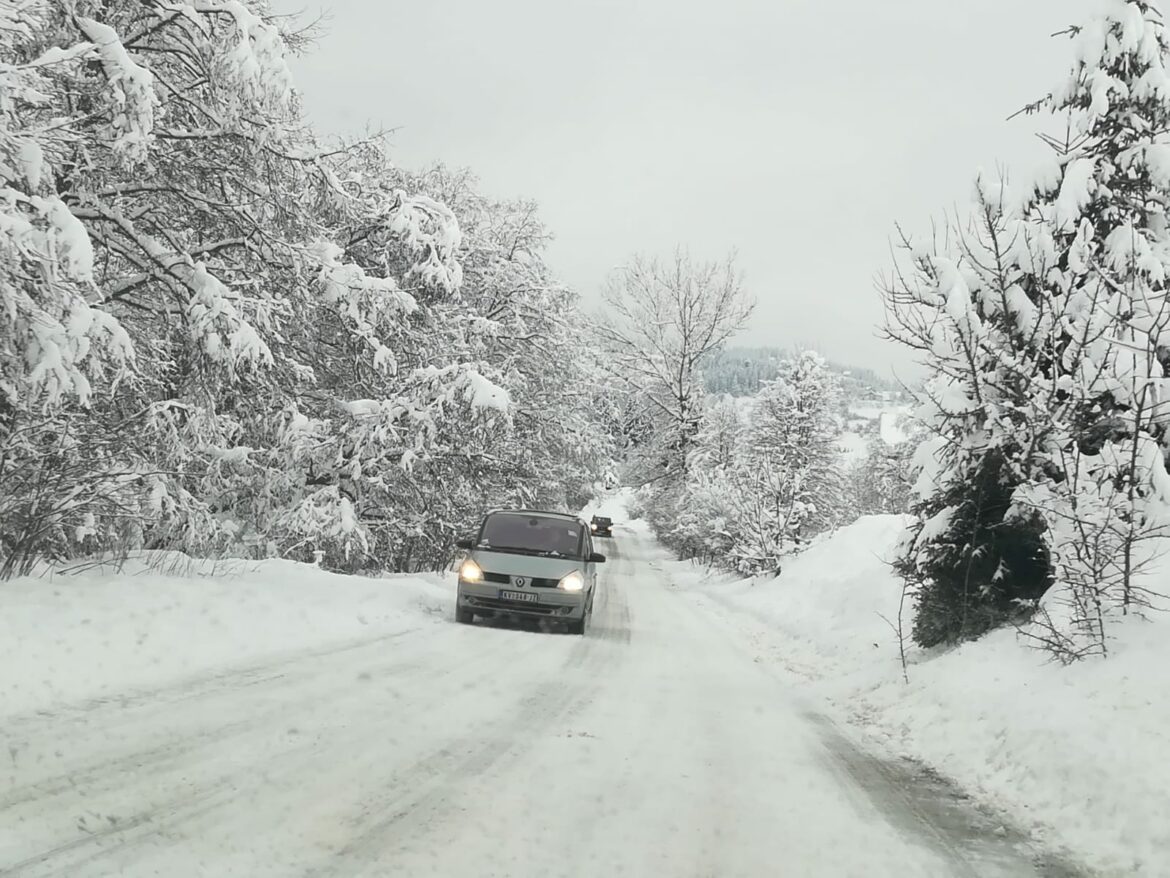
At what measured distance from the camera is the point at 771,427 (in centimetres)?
4103

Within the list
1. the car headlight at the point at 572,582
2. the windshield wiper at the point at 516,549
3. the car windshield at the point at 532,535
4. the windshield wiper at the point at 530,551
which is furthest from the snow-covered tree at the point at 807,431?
the car headlight at the point at 572,582

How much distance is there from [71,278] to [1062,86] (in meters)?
10.3

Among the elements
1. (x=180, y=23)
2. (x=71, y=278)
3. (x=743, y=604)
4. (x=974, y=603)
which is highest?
(x=180, y=23)

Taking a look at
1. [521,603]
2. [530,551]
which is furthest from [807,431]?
[521,603]

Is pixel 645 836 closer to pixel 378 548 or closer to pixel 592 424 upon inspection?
pixel 378 548

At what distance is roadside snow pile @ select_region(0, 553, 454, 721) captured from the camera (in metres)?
5.73

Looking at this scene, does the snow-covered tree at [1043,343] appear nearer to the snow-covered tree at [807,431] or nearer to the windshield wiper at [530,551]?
the windshield wiper at [530,551]

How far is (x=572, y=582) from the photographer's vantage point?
1225 cm

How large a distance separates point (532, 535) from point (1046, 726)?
867 cm

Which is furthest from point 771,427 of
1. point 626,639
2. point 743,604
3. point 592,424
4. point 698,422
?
point 626,639

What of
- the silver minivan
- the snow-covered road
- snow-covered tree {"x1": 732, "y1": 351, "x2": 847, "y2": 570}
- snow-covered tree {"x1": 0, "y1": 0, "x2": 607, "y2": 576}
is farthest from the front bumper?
snow-covered tree {"x1": 732, "y1": 351, "x2": 847, "y2": 570}

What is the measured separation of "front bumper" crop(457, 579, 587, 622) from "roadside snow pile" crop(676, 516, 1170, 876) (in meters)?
3.42

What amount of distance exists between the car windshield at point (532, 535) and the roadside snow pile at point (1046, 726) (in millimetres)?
4279

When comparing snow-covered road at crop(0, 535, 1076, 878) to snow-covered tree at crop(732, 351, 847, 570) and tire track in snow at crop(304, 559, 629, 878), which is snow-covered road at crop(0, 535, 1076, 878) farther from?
snow-covered tree at crop(732, 351, 847, 570)
